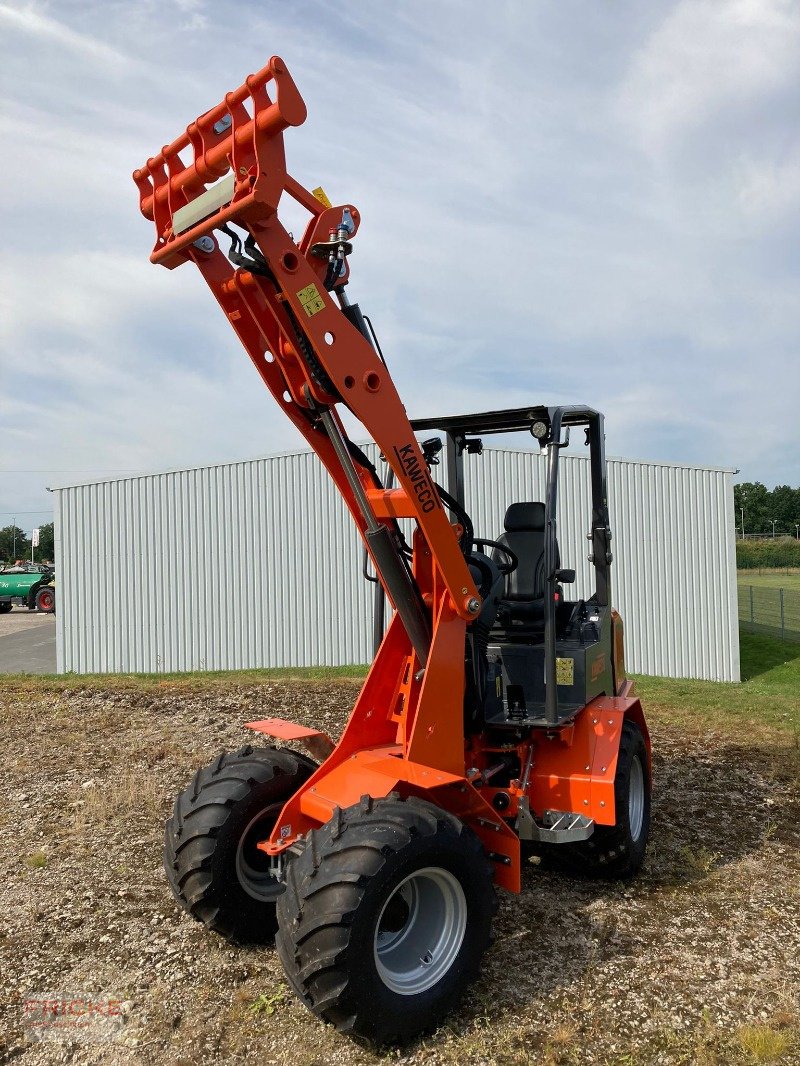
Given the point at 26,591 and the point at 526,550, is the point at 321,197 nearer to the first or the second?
the point at 526,550

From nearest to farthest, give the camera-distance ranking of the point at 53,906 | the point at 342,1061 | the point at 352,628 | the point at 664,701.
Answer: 1. the point at 342,1061
2. the point at 53,906
3. the point at 664,701
4. the point at 352,628

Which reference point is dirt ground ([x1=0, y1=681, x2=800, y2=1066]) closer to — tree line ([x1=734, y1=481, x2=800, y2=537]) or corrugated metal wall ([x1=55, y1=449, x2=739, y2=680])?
corrugated metal wall ([x1=55, y1=449, x2=739, y2=680])

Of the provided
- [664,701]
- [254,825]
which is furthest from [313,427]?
[664,701]

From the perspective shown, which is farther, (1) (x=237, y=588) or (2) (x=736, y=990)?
(1) (x=237, y=588)

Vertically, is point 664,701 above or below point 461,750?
below

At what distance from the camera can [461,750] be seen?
4711 mm

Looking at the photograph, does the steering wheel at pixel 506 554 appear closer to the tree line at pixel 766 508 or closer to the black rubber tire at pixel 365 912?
the black rubber tire at pixel 365 912

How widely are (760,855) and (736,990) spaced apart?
2.22m

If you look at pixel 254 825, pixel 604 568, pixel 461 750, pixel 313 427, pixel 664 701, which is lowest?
pixel 664 701

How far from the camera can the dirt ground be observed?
150 inches

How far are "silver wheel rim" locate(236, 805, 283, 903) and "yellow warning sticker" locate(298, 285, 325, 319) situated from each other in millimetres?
2701

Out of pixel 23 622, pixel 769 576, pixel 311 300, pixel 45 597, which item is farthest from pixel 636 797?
pixel 769 576

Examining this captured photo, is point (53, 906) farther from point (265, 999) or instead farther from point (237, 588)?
point (237, 588)

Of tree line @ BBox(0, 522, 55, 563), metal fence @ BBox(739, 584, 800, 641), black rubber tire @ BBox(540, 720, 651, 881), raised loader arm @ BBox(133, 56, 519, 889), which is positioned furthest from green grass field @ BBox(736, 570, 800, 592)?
tree line @ BBox(0, 522, 55, 563)
